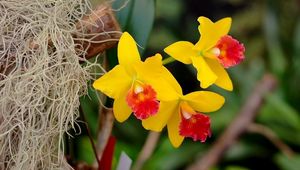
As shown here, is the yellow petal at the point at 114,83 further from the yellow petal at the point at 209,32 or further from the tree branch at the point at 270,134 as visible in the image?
the tree branch at the point at 270,134

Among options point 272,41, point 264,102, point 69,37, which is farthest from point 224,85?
point 272,41

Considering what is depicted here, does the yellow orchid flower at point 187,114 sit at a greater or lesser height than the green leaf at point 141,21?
greater

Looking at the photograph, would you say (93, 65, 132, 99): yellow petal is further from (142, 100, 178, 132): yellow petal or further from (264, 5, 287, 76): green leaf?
(264, 5, 287, 76): green leaf

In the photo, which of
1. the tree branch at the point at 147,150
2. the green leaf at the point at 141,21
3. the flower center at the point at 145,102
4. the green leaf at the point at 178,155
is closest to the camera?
the flower center at the point at 145,102

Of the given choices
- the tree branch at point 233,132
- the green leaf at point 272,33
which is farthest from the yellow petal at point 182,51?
the green leaf at point 272,33

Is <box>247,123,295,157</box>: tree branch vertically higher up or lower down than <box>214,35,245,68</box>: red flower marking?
lower down

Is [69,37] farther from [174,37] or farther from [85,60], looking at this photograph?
[174,37]

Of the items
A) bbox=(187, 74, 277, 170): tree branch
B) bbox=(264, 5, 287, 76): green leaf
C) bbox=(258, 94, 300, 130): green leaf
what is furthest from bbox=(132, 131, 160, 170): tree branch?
bbox=(264, 5, 287, 76): green leaf

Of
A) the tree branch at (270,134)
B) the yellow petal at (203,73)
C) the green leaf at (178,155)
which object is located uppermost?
the yellow petal at (203,73)
